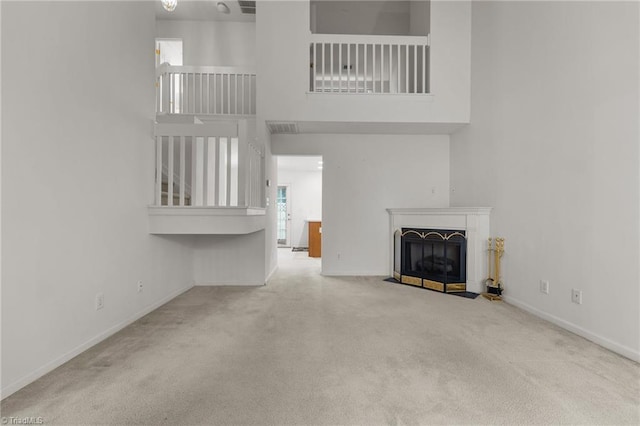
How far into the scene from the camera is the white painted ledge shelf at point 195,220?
2809mm

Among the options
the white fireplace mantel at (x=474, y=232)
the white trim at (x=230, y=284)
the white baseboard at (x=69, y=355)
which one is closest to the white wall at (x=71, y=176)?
the white baseboard at (x=69, y=355)

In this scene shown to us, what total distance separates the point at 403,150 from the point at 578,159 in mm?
2488

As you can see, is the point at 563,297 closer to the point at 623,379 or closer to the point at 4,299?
the point at 623,379

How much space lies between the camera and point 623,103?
204cm

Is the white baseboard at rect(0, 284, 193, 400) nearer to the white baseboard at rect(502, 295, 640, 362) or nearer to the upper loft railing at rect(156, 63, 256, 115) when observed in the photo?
the upper loft railing at rect(156, 63, 256, 115)

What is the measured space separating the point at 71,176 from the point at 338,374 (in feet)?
6.83

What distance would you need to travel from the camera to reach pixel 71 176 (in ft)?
6.28

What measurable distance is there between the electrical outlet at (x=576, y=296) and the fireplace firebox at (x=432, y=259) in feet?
4.15

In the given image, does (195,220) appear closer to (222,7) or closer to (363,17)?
(222,7)

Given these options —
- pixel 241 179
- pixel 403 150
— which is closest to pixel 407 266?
pixel 403 150

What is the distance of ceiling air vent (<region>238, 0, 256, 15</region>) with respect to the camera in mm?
5223

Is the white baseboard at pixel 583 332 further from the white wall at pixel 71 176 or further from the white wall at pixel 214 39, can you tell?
the white wall at pixel 214 39

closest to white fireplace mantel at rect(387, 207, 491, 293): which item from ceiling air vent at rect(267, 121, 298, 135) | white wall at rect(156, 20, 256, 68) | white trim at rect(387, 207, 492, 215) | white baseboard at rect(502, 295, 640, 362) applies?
white trim at rect(387, 207, 492, 215)

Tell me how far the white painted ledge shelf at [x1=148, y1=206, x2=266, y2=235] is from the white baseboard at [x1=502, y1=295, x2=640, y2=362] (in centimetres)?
Answer: 292
